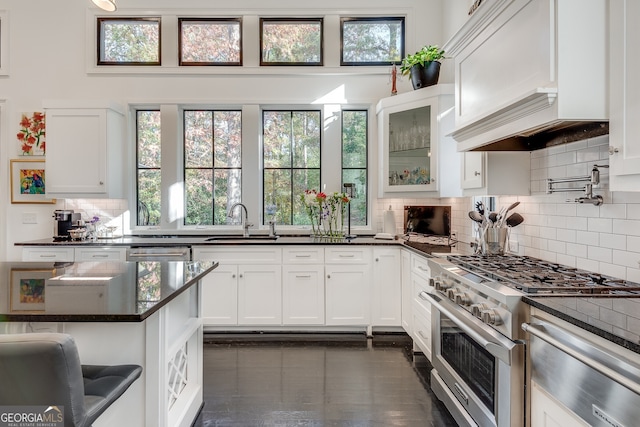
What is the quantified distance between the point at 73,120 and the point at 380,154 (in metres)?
3.27

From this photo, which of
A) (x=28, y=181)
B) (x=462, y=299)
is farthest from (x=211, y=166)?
(x=462, y=299)

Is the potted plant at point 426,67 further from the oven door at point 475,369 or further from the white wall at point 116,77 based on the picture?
the oven door at point 475,369

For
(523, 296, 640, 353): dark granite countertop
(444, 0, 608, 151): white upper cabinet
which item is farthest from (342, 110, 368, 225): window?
(523, 296, 640, 353): dark granite countertop

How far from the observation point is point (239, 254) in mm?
3561

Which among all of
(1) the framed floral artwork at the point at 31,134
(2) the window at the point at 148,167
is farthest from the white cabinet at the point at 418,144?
(1) the framed floral artwork at the point at 31,134

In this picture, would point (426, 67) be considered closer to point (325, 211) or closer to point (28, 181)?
point (325, 211)

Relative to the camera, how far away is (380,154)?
3934 millimetres

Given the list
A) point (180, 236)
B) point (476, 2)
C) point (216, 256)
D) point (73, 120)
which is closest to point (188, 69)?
point (73, 120)

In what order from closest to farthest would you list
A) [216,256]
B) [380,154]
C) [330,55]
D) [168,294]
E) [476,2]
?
[168,294] < [476,2] < [216,256] < [380,154] < [330,55]

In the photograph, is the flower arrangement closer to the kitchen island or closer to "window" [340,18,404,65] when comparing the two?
"window" [340,18,404,65]

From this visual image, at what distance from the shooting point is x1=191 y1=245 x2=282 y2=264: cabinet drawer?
140 inches

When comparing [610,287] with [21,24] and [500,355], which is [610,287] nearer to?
[500,355]

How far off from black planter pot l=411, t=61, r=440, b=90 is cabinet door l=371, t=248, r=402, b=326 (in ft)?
5.44

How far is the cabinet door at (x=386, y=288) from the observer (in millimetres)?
3580
